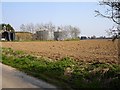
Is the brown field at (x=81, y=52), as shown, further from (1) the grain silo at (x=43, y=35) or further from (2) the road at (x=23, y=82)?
(1) the grain silo at (x=43, y=35)

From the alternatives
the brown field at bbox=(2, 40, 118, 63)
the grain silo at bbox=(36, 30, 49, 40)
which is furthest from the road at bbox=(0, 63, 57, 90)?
the grain silo at bbox=(36, 30, 49, 40)

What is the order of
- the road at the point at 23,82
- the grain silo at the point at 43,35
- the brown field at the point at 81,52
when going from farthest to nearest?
the grain silo at the point at 43,35 < the brown field at the point at 81,52 < the road at the point at 23,82

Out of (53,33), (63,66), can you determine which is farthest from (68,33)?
(63,66)

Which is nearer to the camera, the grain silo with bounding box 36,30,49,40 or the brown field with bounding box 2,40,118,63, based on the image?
the brown field with bounding box 2,40,118,63

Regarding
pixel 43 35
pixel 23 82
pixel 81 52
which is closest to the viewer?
pixel 23 82

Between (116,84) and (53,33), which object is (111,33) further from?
(53,33)

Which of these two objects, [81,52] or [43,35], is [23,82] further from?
[43,35]

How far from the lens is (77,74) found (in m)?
17.1

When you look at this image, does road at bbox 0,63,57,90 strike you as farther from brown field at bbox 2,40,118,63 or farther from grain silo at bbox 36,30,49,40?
grain silo at bbox 36,30,49,40

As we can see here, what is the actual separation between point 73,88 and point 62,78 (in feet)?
8.40

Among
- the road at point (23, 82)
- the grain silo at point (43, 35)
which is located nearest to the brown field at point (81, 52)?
the road at point (23, 82)

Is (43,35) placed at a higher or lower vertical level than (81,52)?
higher

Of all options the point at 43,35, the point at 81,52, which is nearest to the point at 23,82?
the point at 81,52

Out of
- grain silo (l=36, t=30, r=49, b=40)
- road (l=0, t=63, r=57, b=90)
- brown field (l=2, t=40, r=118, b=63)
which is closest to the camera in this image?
road (l=0, t=63, r=57, b=90)
